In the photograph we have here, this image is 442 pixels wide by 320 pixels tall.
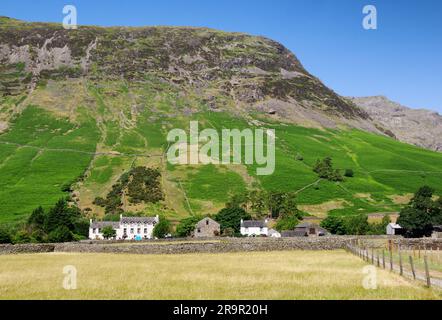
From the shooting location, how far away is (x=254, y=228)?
144 meters

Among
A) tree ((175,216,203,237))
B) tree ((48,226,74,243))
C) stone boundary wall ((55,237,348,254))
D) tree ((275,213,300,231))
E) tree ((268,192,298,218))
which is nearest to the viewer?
stone boundary wall ((55,237,348,254))

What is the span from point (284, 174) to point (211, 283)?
6794 inches

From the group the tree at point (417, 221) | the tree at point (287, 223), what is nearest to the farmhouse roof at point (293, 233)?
the tree at point (287, 223)

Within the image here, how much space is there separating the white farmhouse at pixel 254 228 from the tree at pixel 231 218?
3.29 metres

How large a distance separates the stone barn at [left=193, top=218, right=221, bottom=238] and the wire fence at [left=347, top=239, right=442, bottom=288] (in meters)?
67.1

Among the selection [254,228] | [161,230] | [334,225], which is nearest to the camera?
[161,230]

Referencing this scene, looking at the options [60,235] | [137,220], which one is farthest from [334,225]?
[60,235]

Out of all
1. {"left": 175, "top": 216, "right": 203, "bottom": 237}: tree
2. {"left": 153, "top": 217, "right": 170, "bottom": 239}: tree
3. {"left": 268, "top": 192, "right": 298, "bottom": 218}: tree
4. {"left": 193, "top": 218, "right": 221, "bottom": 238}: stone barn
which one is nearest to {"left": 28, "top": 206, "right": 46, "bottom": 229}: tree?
{"left": 153, "top": 217, "right": 170, "bottom": 239}: tree

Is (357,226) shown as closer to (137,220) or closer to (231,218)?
(231,218)

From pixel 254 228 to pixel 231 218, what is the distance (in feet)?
30.4

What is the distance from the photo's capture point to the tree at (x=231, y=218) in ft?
488

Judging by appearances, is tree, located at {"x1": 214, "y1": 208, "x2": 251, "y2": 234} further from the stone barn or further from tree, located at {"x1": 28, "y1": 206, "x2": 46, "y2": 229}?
tree, located at {"x1": 28, "y1": 206, "x2": 46, "y2": 229}

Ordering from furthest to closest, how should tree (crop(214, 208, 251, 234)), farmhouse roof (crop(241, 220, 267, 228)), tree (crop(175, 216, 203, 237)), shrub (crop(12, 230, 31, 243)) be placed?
→ tree (crop(214, 208, 251, 234))
farmhouse roof (crop(241, 220, 267, 228))
tree (crop(175, 216, 203, 237))
shrub (crop(12, 230, 31, 243))

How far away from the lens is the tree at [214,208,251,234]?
149m
